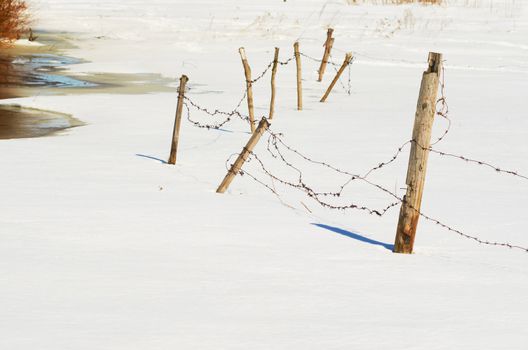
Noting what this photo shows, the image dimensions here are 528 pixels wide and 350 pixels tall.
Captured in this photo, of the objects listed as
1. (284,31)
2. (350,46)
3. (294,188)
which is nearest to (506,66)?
(350,46)

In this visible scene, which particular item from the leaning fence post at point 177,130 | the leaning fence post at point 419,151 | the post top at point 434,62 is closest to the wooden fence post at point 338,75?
the leaning fence post at point 177,130

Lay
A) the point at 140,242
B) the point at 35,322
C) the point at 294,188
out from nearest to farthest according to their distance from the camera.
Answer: the point at 35,322
the point at 140,242
the point at 294,188

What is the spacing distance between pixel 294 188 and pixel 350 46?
659 inches

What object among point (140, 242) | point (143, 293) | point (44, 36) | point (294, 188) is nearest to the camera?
point (143, 293)

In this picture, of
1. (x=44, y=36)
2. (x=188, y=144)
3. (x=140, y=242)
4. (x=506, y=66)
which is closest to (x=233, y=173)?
(x=140, y=242)

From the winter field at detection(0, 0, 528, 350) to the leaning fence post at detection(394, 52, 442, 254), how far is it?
0.17m

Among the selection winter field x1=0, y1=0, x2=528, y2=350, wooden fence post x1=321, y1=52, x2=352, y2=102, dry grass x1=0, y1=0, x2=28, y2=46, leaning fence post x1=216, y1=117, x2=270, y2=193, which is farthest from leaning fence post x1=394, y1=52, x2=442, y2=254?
dry grass x1=0, y1=0, x2=28, y2=46

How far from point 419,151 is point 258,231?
146 cm

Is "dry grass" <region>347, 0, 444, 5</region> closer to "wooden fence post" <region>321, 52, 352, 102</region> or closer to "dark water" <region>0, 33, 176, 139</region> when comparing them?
"dark water" <region>0, 33, 176, 139</region>

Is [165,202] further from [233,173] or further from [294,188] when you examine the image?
[294,188]

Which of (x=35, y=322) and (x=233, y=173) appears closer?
(x=35, y=322)

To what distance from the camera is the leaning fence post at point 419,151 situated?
6.48 m

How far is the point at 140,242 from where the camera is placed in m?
6.74

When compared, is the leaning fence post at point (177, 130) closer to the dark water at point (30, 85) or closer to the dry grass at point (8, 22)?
the dark water at point (30, 85)
